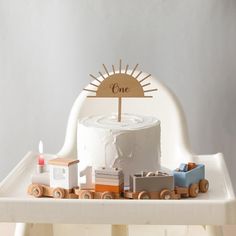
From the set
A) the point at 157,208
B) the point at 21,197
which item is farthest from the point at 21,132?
the point at 157,208

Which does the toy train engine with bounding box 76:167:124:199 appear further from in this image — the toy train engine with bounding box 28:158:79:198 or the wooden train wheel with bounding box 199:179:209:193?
the wooden train wheel with bounding box 199:179:209:193

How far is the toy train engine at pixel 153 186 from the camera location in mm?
932

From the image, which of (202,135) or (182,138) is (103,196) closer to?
(182,138)

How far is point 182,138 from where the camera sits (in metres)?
1.38

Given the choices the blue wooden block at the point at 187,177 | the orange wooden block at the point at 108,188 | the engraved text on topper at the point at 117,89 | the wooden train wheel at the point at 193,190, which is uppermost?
the engraved text on topper at the point at 117,89

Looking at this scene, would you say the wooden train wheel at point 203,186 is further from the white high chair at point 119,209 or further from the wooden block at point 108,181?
the wooden block at point 108,181

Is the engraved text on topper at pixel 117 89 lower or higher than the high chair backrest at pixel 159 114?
higher

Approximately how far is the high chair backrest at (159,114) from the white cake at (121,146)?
33cm

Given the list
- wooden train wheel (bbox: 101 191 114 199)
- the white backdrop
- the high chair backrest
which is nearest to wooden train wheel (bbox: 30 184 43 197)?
wooden train wheel (bbox: 101 191 114 199)

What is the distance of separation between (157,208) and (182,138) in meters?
0.51

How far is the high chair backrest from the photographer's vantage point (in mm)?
1372

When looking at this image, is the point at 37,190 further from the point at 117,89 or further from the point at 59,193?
the point at 117,89

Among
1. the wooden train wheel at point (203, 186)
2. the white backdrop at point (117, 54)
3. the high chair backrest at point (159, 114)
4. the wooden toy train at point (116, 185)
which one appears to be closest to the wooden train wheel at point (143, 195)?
the wooden toy train at point (116, 185)

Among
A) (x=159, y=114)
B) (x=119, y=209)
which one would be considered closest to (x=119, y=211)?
(x=119, y=209)
